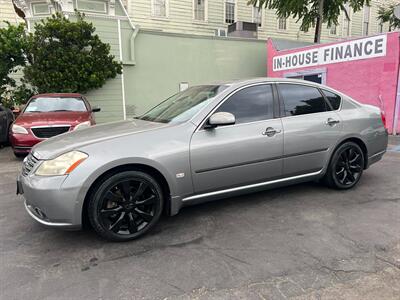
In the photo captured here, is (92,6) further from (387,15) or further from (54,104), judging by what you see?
(387,15)

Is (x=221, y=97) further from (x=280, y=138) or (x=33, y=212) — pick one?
(x=33, y=212)

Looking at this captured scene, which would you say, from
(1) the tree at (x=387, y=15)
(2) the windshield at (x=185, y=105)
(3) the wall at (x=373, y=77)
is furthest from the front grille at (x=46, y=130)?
(1) the tree at (x=387, y=15)

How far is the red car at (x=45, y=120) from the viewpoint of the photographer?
6.42m

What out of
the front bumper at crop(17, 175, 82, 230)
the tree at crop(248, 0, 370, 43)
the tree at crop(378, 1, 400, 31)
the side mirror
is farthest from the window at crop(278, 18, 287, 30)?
the front bumper at crop(17, 175, 82, 230)

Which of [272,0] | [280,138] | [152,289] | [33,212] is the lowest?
[152,289]

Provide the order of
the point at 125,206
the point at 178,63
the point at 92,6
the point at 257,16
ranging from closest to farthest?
the point at 125,206
the point at 92,6
the point at 178,63
the point at 257,16

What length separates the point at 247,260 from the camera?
2652 millimetres

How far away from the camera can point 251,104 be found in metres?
3.61

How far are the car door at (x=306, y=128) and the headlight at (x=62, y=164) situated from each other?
7.63 feet

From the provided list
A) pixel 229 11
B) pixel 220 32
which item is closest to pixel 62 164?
pixel 220 32

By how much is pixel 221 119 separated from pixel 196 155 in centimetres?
46

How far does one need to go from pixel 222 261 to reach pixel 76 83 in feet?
32.5

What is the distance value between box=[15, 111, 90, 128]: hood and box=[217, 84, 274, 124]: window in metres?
4.32

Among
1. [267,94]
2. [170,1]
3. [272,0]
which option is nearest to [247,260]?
[267,94]
